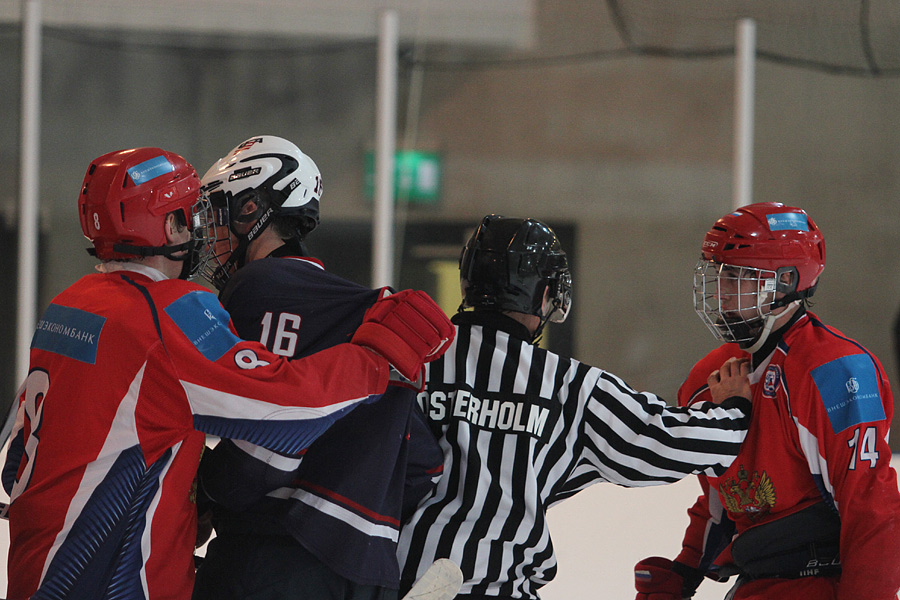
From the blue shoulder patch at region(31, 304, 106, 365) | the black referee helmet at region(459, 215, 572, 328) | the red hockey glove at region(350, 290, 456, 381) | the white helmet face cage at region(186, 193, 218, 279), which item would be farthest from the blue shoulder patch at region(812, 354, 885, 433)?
the blue shoulder patch at region(31, 304, 106, 365)

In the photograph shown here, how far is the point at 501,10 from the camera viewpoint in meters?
4.91

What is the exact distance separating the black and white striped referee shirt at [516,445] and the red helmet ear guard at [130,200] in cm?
54

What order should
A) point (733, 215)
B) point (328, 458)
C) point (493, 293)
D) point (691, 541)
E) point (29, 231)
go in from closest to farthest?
point (328, 458), point (493, 293), point (733, 215), point (691, 541), point (29, 231)

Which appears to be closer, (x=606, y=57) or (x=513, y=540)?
(x=513, y=540)

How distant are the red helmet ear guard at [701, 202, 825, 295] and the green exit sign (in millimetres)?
2896

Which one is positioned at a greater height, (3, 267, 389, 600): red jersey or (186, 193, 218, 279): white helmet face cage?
(186, 193, 218, 279): white helmet face cage

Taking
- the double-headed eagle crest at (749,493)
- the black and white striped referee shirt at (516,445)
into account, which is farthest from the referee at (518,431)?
the double-headed eagle crest at (749,493)

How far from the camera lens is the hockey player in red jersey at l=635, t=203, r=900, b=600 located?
181 cm

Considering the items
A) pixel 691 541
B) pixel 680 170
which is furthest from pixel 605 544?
pixel 680 170

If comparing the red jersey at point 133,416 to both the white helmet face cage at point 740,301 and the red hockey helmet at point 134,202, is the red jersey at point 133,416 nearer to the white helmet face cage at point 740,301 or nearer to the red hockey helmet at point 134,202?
the red hockey helmet at point 134,202

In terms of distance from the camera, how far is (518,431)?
69.4 inches

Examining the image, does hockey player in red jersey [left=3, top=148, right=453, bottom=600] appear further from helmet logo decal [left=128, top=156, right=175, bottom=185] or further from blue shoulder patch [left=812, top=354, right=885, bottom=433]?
blue shoulder patch [left=812, top=354, right=885, bottom=433]

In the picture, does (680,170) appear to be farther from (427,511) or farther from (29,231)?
(427,511)

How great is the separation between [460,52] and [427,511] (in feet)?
11.6
